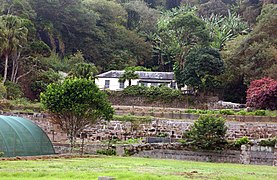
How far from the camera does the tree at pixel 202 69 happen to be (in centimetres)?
5722

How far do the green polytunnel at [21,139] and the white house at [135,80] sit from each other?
29.6 m

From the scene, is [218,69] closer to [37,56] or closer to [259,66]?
[259,66]

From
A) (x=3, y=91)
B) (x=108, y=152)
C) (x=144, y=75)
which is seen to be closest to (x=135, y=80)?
(x=144, y=75)

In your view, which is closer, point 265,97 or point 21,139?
point 21,139

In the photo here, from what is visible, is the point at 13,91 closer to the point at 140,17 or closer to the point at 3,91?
the point at 3,91

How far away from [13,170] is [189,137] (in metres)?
19.3

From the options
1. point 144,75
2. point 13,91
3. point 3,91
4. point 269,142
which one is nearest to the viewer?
point 269,142

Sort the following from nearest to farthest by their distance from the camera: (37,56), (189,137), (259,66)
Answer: (189,137), (259,66), (37,56)

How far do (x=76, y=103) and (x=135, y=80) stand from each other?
32.8m

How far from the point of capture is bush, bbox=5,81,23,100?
172ft

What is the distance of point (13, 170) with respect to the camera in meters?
18.7

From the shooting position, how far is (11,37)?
5491 cm

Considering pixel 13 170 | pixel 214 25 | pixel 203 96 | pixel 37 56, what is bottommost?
pixel 13 170

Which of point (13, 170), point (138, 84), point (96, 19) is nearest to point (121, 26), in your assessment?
point (96, 19)
